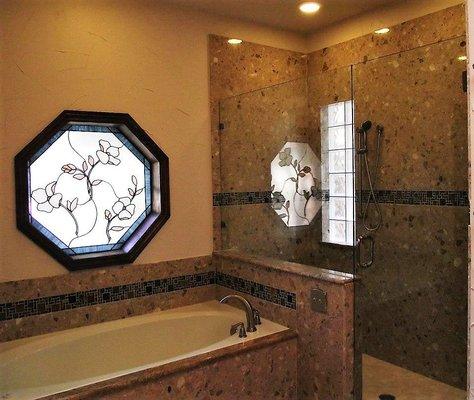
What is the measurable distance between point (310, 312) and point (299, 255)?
715mm

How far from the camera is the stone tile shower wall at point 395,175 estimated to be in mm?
2709

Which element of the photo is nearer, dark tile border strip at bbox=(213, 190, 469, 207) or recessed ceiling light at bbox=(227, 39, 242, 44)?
dark tile border strip at bbox=(213, 190, 469, 207)

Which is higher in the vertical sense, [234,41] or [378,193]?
[234,41]

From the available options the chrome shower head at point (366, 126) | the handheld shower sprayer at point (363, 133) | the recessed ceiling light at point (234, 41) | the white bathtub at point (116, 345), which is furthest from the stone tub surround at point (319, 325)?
the recessed ceiling light at point (234, 41)

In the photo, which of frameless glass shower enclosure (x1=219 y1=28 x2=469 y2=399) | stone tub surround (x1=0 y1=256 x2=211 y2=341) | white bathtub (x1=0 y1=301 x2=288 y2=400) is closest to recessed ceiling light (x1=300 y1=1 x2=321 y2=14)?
frameless glass shower enclosure (x1=219 y1=28 x2=469 y2=399)

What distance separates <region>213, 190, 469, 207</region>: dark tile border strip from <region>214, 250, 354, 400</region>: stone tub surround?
60cm

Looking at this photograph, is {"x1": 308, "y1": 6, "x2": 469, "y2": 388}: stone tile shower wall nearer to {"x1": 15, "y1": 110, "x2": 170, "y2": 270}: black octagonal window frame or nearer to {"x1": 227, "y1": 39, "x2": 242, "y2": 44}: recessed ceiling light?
{"x1": 227, "y1": 39, "x2": 242, "y2": 44}: recessed ceiling light

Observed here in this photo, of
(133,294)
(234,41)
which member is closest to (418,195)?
(234,41)

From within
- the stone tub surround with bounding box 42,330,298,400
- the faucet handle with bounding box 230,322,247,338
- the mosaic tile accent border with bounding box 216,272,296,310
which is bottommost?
the stone tub surround with bounding box 42,330,298,400

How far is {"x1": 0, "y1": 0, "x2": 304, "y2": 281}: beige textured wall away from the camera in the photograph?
8.23 ft

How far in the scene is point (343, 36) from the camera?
11.3 feet

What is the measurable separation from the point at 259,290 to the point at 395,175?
1.18 m

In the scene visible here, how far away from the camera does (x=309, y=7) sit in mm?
3113

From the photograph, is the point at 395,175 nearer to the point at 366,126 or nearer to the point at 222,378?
the point at 366,126
